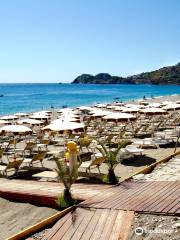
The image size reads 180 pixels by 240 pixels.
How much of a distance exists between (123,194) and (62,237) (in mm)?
2277

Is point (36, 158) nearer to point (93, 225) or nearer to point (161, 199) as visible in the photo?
point (161, 199)

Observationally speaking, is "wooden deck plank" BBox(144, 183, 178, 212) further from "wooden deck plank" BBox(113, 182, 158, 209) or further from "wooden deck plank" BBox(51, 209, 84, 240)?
"wooden deck plank" BBox(51, 209, 84, 240)

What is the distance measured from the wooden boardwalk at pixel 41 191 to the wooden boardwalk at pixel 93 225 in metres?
1.19

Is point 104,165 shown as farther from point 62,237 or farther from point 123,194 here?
point 62,237

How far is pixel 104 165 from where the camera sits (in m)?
12.6

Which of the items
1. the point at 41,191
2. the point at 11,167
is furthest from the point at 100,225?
the point at 11,167

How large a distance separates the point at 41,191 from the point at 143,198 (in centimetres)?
248

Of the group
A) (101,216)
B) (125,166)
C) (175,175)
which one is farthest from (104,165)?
(101,216)

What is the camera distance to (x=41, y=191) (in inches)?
353

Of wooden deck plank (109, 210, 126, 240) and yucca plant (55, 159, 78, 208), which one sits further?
yucca plant (55, 159, 78, 208)

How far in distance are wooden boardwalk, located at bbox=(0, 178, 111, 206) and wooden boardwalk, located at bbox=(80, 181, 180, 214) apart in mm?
427

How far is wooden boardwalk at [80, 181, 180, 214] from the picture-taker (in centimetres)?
682

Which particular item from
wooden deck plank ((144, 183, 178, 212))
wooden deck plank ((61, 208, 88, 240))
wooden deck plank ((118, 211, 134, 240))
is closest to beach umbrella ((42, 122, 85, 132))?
wooden deck plank ((144, 183, 178, 212))

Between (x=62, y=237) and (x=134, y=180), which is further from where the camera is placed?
(x=134, y=180)
